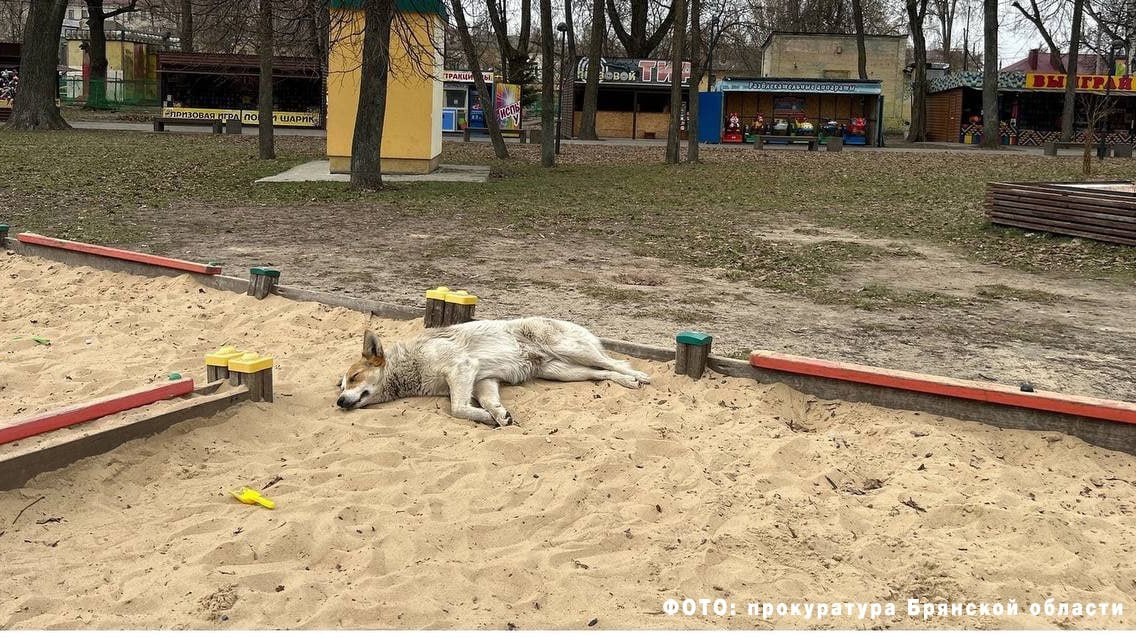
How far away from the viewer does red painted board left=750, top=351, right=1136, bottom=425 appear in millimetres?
5056

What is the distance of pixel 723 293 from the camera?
956cm

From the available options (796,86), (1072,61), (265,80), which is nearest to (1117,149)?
(1072,61)

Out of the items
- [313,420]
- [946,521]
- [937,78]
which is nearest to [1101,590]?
[946,521]

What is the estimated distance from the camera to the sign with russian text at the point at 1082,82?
42.6 meters

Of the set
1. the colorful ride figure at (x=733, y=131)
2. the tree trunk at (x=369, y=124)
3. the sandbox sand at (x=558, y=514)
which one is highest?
the colorful ride figure at (x=733, y=131)

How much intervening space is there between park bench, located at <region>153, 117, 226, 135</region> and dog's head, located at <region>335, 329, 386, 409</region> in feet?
108

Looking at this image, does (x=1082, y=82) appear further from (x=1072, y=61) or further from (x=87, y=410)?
(x=87, y=410)

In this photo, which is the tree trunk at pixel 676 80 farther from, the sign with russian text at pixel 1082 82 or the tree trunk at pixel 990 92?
the sign with russian text at pixel 1082 82

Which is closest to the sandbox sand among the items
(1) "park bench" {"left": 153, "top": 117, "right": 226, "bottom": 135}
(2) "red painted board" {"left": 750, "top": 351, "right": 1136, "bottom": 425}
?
(2) "red painted board" {"left": 750, "top": 351, "right": 1136, "bottom": 425}

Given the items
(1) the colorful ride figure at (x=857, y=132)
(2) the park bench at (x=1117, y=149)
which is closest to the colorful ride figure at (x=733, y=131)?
(1) the colorful ride figure at (x=857, y=132)

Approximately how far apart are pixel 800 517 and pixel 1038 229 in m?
11.1

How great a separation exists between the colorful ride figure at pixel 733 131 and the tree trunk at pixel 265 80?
2246 centimetres

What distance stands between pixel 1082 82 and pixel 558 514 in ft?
152

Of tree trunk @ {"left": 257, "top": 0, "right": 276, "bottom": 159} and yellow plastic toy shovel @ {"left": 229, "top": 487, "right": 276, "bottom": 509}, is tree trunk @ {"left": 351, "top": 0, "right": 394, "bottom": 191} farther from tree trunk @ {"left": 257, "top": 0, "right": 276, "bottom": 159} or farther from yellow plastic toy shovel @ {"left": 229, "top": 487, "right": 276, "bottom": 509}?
yellow plastic toy shovel @ {"left": 229, "top": 487, "right": 276, "bottom": 509}
